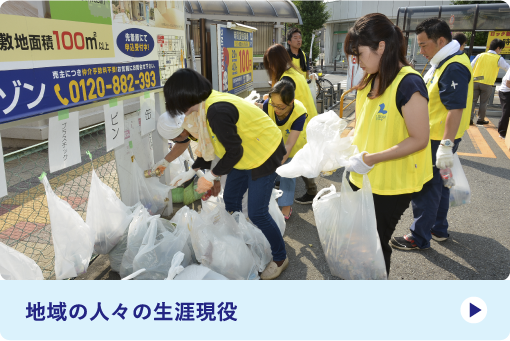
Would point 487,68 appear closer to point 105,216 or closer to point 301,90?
point 301,90

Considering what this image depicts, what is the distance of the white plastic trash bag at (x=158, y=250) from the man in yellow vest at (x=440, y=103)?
1787 millimetres

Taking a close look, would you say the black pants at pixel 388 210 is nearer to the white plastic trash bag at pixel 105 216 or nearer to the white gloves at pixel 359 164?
the white gloves at pixel 359 164

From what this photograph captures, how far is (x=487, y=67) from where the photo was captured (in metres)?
7.19

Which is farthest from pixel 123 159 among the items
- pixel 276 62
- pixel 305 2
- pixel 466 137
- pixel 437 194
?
pixel 305 2

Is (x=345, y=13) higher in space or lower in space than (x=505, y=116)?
higher

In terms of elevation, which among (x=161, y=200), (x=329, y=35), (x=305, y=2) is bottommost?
(x=161, y=200)

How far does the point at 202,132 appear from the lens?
2.13 m

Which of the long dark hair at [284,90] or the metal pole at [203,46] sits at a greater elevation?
the metal pole at [203,46]

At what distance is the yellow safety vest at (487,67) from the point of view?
716cm

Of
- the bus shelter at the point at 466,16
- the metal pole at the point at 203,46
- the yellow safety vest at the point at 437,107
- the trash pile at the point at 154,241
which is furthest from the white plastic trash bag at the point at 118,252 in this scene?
the bus shelter at the point at 466,16

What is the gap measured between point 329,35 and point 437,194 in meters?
30.5

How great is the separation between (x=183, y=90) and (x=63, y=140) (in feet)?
2.66

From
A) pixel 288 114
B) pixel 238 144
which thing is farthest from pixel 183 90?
pixel 288 114

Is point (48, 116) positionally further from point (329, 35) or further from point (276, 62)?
point (329, 35)
